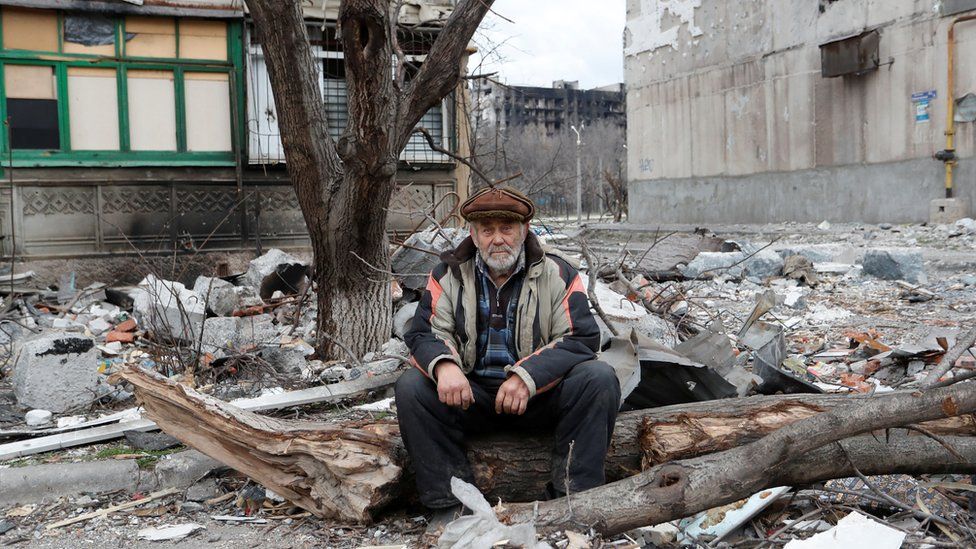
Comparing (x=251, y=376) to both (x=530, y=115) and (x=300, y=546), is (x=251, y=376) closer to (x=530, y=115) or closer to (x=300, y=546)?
(x=300, y=546)

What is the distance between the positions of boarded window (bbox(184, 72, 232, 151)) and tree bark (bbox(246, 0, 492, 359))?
540 centimetres

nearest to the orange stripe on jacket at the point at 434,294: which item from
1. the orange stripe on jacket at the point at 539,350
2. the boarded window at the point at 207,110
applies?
the orange stripe on jacket at the point at 539,350

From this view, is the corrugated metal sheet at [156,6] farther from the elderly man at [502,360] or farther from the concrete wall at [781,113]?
the concrete wall at [781,113]

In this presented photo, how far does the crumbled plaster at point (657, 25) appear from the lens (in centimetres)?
2358

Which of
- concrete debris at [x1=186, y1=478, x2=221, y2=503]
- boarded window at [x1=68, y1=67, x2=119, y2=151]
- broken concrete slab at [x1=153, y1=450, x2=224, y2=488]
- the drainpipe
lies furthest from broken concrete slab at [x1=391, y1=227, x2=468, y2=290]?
the drainpipe

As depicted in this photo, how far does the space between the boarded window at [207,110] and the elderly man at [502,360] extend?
8.34 m

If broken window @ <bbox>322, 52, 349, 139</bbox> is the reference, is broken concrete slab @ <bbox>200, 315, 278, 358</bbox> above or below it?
below

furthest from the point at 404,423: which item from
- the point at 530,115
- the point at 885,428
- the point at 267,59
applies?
the point at 530,115

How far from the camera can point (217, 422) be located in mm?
3891

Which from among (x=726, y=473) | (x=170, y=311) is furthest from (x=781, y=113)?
(x=726, y=473)

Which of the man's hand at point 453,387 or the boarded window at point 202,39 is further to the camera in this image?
the boarded window at point 202,39

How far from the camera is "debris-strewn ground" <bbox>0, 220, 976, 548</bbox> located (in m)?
3.58

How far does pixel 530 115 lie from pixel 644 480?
6107cm

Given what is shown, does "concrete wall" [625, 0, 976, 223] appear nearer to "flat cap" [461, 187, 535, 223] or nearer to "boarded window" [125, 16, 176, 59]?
"boarded window" [125, 16, 176, 59]
